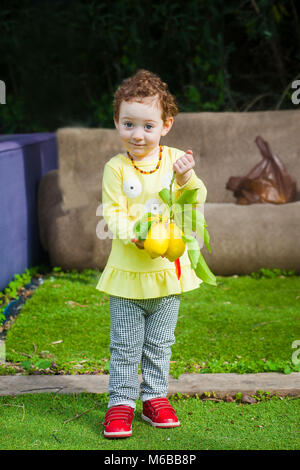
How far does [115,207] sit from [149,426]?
0.87m

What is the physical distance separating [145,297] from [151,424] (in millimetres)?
539

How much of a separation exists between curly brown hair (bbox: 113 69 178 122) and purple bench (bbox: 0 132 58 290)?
6.52 feet

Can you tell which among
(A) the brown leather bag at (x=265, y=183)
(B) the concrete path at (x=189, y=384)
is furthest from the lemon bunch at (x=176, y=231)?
(A) the brown leather bag at (x=265, y=183)

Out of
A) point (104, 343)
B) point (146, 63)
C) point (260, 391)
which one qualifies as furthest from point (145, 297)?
point (146, 63)

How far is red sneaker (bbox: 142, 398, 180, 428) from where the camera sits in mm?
2332

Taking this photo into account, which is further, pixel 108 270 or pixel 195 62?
pixel 195 62

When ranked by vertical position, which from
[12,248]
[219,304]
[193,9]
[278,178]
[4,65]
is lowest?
[219,304]

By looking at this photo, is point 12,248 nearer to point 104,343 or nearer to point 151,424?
point 104,343

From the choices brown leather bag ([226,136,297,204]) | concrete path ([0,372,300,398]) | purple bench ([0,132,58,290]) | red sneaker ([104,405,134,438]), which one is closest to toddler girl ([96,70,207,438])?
red sneaker ([104,405,134,438])

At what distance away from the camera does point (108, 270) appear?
2289 millimetres

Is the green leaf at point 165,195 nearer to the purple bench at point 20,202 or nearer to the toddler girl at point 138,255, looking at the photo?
the toddler girl at point 138,255

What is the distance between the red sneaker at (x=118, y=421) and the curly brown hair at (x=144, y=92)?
1114mm

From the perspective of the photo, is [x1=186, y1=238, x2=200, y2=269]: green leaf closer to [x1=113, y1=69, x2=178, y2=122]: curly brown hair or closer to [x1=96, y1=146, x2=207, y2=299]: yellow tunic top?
[x1=96, y1=146, x2=207, y2=299]: yellow tunic top

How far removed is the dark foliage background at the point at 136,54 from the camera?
635 centimetres
